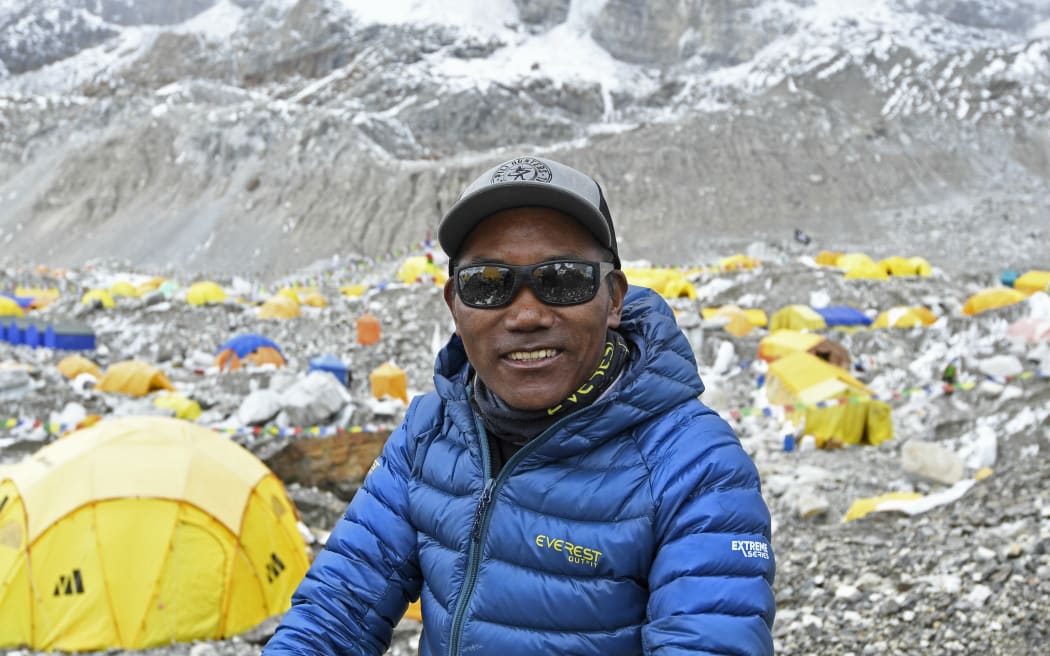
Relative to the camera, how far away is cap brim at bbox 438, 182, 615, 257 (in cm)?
155

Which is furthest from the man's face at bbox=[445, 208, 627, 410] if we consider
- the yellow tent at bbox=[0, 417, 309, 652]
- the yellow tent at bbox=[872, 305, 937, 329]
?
the yellow tent at bbox=[872, 305, 937, 329]

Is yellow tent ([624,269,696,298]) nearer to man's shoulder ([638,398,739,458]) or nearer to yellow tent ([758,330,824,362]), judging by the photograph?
yellow tent ([758,330,824,362])

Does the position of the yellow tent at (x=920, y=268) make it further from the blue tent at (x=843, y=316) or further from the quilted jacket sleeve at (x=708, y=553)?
the quilted jacket sleeve at (x=708, y=553)

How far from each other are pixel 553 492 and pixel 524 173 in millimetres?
648

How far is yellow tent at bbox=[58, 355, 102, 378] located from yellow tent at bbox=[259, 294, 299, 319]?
254 inches

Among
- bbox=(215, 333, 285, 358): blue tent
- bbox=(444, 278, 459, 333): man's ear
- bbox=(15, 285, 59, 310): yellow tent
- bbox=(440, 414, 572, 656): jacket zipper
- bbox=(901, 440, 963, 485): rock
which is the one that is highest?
bbox=(444, 278, 459, 333): man's ear

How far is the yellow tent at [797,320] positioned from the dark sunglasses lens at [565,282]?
18.9 meters

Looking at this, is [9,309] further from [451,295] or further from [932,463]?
[451,295]

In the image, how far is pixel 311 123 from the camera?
170 ft

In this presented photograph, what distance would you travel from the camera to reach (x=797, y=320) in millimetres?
19688

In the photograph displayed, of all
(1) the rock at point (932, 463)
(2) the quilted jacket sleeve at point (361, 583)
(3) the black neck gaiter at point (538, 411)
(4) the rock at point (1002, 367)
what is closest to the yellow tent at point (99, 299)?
(1) the rock at point (932, 463)

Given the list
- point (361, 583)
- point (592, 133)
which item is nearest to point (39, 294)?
point (361, 583)

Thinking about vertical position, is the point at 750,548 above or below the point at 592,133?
above

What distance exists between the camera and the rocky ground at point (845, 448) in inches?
178
